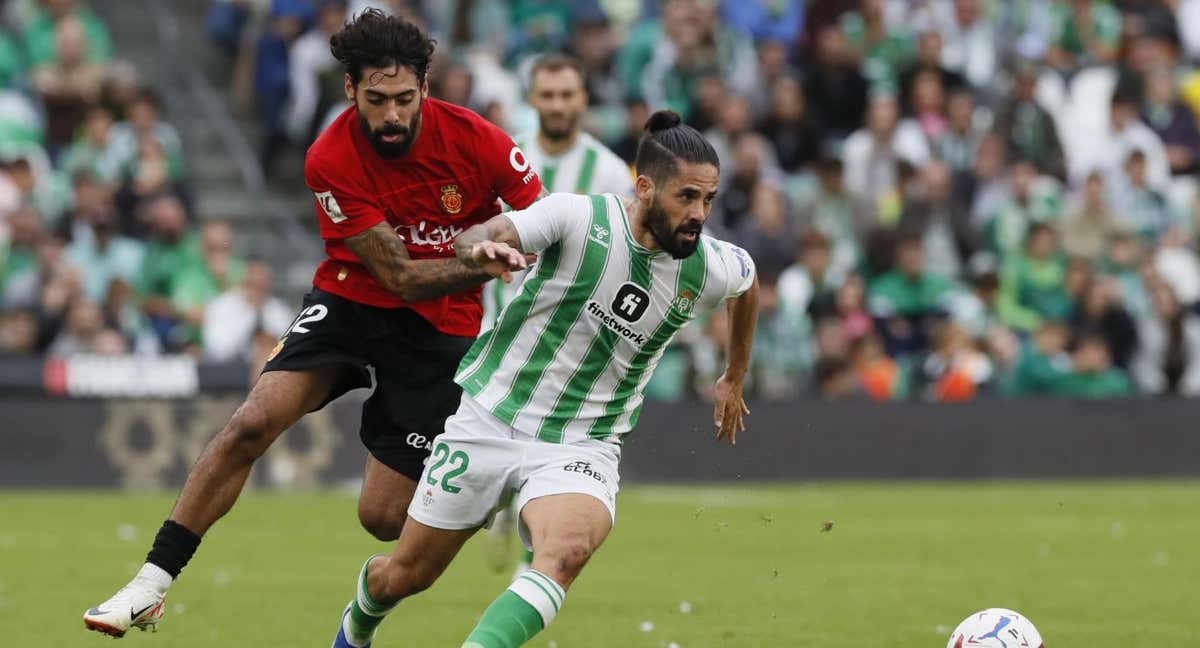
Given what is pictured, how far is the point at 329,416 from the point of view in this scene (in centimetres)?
1672

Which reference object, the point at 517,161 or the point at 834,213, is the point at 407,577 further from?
the point at 834,213

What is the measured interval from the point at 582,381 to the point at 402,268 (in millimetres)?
1017

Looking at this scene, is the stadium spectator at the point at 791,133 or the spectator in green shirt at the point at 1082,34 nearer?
the stadium spectator at the point at 791,133

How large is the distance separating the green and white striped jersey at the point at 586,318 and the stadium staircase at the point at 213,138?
39.3 feet

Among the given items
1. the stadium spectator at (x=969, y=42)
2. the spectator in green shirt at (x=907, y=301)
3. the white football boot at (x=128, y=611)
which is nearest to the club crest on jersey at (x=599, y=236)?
the white football boot at (x=128, y=611)

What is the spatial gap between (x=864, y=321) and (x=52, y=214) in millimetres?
7236

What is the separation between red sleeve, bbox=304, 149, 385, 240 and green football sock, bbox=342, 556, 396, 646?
129 centimetres

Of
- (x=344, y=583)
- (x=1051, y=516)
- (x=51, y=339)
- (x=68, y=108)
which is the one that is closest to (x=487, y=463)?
(x=344, y=583)

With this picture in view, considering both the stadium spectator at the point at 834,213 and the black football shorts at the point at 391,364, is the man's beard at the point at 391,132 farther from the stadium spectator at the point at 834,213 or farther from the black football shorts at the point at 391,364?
the stadium spectator at the point at 834,213

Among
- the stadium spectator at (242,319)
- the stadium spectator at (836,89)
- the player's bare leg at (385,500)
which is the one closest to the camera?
the player's bare leg at (385,500)

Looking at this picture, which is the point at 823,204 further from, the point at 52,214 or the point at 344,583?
the point at 344,583

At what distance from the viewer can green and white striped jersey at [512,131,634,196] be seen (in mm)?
10727

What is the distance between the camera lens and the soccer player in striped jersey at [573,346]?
6.90 meters

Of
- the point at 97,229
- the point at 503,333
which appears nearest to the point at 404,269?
the point at 503,333
